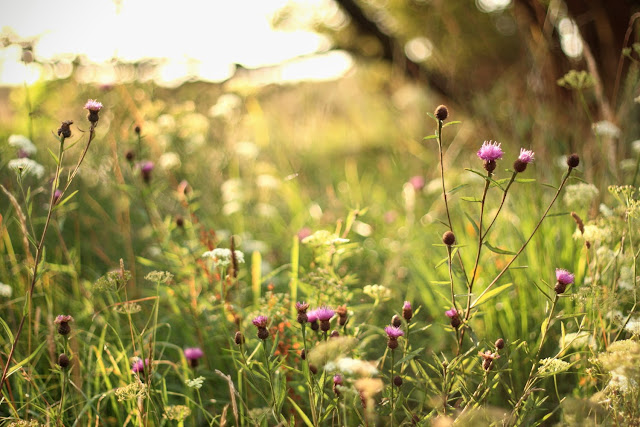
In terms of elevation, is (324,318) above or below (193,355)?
above

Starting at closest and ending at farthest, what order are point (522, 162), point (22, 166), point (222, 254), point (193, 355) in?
1. point (522, 162)
2. point (22, 166)
3. point (222, 254)
4. point (193, 355)

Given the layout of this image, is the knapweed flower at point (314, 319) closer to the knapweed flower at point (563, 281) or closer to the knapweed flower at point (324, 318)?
the knapweed flower at point (324, 318)

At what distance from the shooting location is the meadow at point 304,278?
3.90ft

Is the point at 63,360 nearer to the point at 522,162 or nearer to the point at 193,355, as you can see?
the point at 193,355

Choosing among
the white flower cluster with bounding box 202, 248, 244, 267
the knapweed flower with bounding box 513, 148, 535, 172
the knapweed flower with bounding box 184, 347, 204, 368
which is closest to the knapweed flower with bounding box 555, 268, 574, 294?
the knapweed flower with bounding box 513, 148, 535, 172

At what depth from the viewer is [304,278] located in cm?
153

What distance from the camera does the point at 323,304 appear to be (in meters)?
1.52

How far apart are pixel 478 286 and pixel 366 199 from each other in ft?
5.10

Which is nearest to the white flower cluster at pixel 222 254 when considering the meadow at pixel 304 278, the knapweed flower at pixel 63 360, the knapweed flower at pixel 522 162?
the meadow at pixel 304 278

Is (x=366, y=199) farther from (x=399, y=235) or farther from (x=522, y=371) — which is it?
(x=522, y=371)

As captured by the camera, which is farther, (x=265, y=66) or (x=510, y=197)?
(x=265, y=66)

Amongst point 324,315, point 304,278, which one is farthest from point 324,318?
point 304,278

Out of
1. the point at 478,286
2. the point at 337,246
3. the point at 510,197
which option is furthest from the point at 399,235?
the point at 337,246

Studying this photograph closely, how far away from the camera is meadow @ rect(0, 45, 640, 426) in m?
1.19
